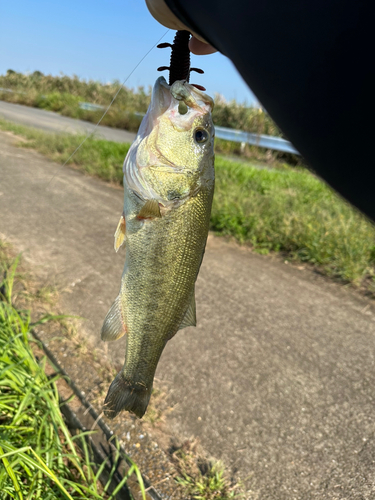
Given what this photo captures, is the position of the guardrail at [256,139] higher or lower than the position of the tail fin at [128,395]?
higher

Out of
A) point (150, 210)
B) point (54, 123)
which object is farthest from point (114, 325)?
point (54, 123)

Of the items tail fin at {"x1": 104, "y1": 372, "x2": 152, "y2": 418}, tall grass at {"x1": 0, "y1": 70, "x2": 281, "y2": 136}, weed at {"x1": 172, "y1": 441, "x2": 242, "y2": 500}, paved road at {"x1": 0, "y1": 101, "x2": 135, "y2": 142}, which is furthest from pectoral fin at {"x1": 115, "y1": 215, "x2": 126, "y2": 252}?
paved road at {"x1": 0, "y1": 101, "x2": 135, "y2": 142}

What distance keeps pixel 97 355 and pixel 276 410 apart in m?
1.31

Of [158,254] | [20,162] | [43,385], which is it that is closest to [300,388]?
[43,385]

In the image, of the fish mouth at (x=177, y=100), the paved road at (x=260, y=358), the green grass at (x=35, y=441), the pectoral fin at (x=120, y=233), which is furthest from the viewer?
the paved road at (x=260, y=358)

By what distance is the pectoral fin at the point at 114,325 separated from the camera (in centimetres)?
141

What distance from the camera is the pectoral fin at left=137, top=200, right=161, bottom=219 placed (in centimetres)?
130

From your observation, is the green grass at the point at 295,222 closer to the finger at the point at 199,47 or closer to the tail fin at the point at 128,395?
the finger at the point at 199,47

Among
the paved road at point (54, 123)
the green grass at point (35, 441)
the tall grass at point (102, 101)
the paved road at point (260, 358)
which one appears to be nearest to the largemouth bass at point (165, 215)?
the green grass at point (35, 441)

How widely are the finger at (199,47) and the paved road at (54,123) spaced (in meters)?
8.72

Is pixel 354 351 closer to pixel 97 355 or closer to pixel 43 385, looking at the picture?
pixel 97 355

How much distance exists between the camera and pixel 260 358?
3.09 metres

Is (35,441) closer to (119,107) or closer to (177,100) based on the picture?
(177,100)

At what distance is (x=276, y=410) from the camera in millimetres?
2615
